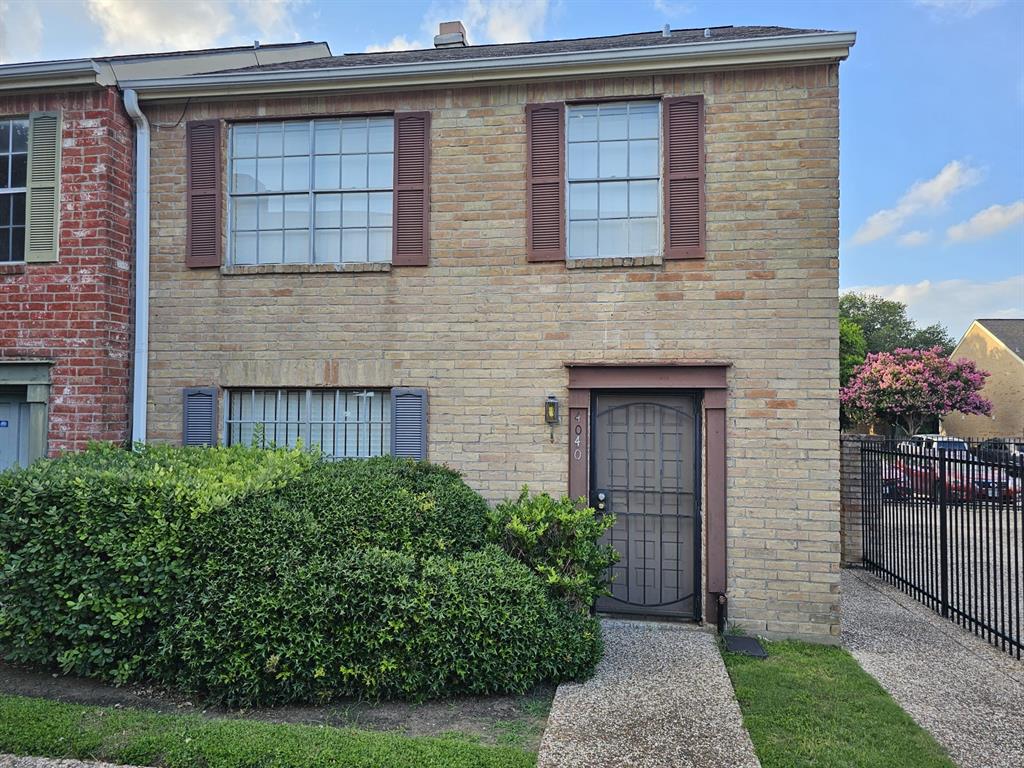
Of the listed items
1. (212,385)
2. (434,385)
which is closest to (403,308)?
(434,385)

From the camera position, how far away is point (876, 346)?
2053 inches

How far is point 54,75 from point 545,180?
5.20 m

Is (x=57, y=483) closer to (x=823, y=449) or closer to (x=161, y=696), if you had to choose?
(x=161, y=696)

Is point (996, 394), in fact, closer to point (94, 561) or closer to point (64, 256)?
point (64, 256)

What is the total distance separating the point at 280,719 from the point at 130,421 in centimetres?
421

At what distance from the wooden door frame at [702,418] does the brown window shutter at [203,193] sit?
4.05m

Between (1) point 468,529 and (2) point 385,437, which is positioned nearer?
(1) point 468,529

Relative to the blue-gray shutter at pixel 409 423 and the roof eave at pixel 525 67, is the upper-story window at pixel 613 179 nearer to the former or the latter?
the roof eave at pixel 525 67

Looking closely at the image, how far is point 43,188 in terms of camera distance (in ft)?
22.4

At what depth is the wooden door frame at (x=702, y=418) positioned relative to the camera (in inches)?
239

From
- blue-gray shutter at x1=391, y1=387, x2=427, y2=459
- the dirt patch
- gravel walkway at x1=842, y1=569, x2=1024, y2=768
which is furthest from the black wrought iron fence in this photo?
blue-gray shutter at x1=391, y1=387, x2=427, y2=459

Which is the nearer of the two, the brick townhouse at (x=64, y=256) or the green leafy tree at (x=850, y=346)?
the brick townhouse at (x=64, y=256)

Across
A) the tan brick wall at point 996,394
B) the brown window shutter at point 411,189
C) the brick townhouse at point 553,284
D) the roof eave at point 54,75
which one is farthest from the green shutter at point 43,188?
the tan brick wall at point 996,394

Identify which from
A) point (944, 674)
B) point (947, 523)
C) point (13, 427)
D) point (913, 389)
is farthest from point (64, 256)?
point (913, 389)
